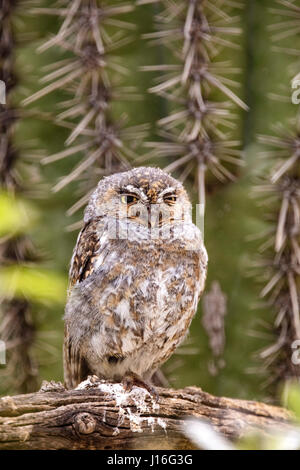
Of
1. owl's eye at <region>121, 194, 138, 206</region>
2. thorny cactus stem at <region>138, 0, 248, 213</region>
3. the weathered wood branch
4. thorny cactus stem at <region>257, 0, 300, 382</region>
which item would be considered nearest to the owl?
Answer: owl's eye at <region>121, 194, 138, 206</region>

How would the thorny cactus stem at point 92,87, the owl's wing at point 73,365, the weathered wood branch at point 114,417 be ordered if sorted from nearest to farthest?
the weathered wood branch at point 114,417
the owl's wing at point 73,365
the thorny cactus stem at point 92,87

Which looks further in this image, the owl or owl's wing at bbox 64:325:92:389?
owl's wing at bbox 64:325:92:389

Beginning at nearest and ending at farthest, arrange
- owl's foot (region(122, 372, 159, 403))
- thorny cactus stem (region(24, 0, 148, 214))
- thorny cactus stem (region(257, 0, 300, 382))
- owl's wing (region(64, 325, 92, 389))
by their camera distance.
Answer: owl's foot (region(122, 372, 159, 403)) → owl's wing (region(64, 325, 92, 389)) → thorny cactus stem (region(24, 0, 148, 214)) → thorny cactus stem (region(257, 0, 300, 382))

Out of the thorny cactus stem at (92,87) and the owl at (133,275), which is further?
the thorny cactus stem at (92,87)

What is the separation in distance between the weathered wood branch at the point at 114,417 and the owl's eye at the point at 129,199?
2.18ft

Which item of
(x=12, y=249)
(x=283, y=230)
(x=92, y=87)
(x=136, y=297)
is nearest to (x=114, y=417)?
(x=136, y=297)

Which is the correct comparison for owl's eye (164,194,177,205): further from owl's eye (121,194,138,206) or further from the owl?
owl's eye (121,194,138,206)

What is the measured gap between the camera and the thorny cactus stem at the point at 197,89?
2.50m

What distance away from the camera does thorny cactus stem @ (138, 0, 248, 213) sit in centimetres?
250

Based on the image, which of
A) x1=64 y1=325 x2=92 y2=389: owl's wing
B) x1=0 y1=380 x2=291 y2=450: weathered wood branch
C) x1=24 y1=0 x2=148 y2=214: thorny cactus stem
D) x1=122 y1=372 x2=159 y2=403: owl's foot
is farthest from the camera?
x1=24 y1=0 x2=148 y2=214: thorny cactus stem

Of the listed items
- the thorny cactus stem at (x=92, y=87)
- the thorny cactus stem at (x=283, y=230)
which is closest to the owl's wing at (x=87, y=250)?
the thorny cactus stem at (x=92, y=87)

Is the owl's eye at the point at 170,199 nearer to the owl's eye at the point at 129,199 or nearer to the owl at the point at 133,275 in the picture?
the owl at the point at 133,275

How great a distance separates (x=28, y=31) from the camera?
260 centimetres

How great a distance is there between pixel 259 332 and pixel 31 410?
3.87ft
